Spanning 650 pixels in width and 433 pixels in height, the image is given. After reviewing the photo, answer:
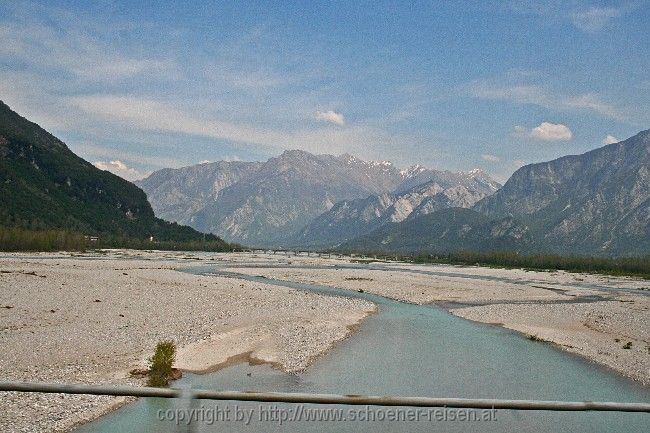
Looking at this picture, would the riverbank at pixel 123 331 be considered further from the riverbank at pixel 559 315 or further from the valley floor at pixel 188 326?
the riverbank at pixel 559 315

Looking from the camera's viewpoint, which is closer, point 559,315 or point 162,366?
point 162,366

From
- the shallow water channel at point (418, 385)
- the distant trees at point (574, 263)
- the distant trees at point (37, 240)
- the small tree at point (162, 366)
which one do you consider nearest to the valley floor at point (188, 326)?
the small tree at point (162, 366)

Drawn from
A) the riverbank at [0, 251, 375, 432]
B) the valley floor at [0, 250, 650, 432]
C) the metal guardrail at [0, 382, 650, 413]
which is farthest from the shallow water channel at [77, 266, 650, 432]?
the valley floor at [0, 250, 650, 432]

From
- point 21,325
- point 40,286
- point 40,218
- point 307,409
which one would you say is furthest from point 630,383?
point 40,218

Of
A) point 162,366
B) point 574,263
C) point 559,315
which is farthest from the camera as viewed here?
point 574,263

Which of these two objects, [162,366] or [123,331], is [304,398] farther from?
[123,331]

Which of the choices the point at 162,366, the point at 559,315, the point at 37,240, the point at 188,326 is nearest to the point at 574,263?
the point at 559,315

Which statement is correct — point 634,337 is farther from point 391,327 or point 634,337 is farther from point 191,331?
point 191,331
